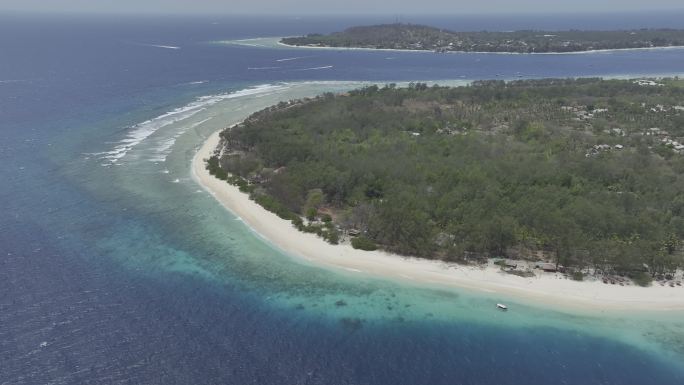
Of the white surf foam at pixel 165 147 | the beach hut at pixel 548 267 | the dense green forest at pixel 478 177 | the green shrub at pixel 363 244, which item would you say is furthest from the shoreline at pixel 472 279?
the white surf foam at pixel 165 147

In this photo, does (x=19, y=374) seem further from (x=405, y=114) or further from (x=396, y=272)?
(x=405, y=114)

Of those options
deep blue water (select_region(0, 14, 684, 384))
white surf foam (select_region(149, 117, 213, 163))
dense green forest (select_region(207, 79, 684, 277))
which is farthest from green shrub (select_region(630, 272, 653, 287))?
white surf foam (select_region(149, 117, 213, 163))

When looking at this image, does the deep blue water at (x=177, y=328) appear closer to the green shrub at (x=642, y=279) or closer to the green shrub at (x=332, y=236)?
the green shrub at (x=332, y=236)

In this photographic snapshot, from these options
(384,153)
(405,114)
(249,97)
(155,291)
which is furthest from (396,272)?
(249,97)

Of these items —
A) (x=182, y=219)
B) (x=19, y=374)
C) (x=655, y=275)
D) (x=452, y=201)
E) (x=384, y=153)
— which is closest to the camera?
(x=19, y=374)

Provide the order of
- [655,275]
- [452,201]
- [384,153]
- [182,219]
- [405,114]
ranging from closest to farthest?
[655,275]
[452,201]
[182,219]
[384,153]
[405,114]

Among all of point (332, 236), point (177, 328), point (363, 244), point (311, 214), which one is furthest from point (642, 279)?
point (177, 328)

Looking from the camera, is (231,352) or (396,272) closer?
(231,352)

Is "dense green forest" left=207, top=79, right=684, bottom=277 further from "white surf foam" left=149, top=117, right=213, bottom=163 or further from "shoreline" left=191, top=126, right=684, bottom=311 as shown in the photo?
"white surf foam" left=149, top=117, right=213, bottom=163
